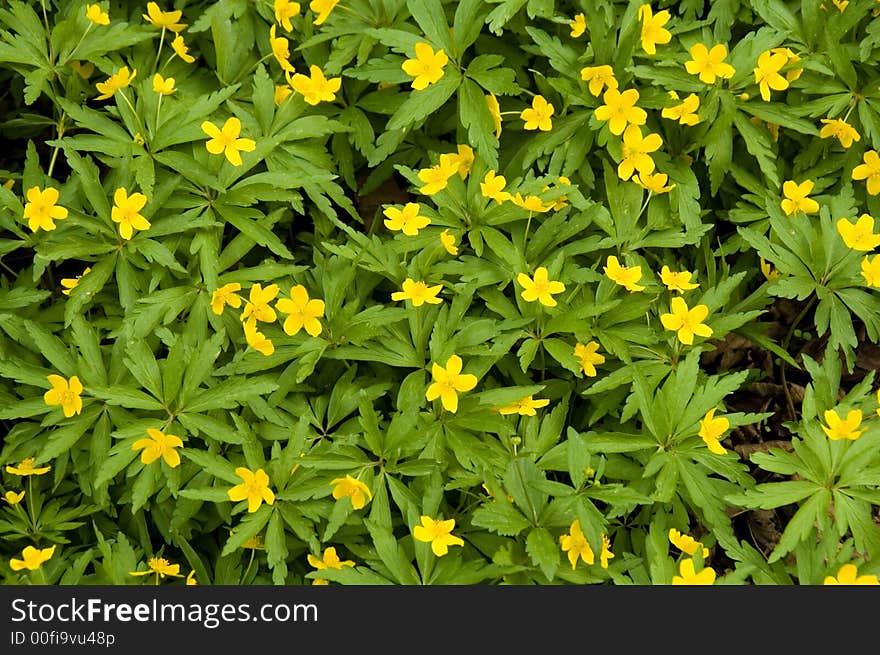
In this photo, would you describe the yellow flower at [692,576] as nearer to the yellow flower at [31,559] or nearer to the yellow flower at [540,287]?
the yellow flower at [540,287]

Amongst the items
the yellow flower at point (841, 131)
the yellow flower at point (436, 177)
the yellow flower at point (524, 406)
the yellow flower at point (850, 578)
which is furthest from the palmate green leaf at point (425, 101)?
the yellow flower at point (850, 578)

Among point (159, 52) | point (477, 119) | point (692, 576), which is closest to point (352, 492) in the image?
point (692, 576)

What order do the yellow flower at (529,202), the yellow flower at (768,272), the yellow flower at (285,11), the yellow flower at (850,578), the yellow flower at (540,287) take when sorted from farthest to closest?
the yellow flower at (768,272)
the yellow flower at (285,11)
the yellow flower at (529,202)
the yellow flower at (540,287)
the yellow flower at (850,578)

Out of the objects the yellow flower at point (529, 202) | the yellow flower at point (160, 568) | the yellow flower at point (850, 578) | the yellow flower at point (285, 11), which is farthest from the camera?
the yellow flower at point (285, 11)

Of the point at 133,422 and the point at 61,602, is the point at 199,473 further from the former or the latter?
the point at 61,602

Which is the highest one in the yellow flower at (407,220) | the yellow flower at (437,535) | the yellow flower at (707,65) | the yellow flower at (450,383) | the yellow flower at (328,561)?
the yellow flower at (707,65)

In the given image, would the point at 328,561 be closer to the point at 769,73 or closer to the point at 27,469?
the point at 27,469

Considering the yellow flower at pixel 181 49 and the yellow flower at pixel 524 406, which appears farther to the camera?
the yellow flower at pixel 181 49
